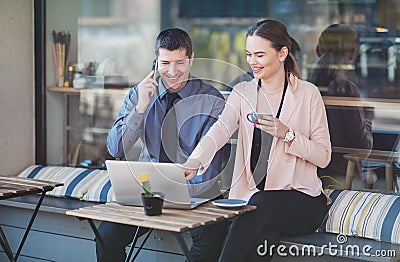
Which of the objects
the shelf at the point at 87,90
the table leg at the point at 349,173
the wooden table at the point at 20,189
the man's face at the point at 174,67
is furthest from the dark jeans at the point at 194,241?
the shelf at the point at 87,90

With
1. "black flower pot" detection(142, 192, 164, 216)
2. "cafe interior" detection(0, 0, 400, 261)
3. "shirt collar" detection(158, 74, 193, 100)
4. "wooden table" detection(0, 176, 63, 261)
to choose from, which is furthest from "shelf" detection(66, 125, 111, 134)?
"black flower pot" detection(142, 192, 164, 216)

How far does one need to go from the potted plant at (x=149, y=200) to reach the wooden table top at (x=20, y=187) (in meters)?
0.64

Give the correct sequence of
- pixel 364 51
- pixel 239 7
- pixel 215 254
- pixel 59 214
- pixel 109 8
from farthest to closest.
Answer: pixel 109 8, pixel 239 7, pixel 364 51, pixel 59 214, pixel 215 254

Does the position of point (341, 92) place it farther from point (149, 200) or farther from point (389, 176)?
point (149, 200)

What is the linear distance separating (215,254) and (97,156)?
1613mm

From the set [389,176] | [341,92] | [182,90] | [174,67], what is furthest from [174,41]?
[341,92]

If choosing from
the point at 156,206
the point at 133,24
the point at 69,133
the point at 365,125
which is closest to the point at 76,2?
the point at 69,133

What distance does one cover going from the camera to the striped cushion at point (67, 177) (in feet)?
12.3

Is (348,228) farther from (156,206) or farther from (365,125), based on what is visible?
(365,125)

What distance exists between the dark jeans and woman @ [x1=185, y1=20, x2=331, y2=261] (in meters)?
0.18

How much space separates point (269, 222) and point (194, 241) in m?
0.37

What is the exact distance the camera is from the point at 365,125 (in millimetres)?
4250

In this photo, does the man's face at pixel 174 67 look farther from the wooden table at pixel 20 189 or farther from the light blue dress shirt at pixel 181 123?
the wooden table at pixel 20 189

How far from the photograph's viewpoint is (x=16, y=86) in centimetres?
398
